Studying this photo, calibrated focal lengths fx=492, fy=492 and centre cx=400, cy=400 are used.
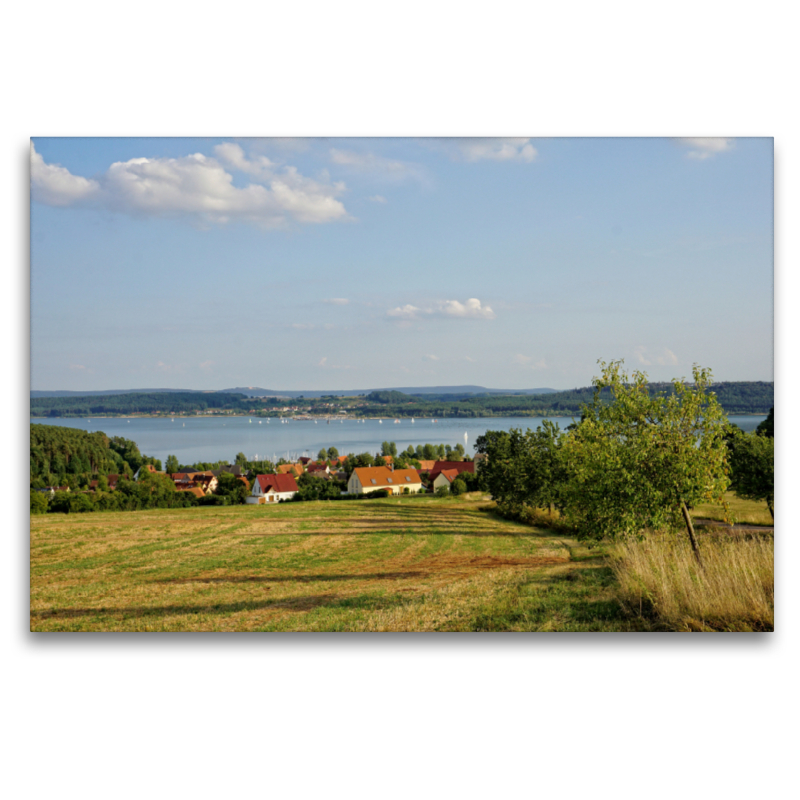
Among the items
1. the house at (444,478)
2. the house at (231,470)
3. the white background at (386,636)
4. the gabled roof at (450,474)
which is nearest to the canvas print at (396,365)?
the house at (231,470)

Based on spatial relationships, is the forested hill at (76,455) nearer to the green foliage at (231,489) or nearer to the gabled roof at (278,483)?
the green foliage at (231,489)

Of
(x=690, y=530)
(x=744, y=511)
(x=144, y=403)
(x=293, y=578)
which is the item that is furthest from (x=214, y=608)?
(x=744, y=511)

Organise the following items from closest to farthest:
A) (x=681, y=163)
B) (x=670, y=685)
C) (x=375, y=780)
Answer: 1. (x=375, y=780)
2. (x=670, y=685)
3. (x=681, y=163)

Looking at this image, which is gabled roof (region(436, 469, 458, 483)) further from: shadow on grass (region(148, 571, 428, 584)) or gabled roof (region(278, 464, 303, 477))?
gabled roof (region(278, 464, 303, 477))

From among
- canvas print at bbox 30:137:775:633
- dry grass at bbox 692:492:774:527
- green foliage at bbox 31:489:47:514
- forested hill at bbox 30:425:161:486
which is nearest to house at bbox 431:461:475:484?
canvas print at bbox 30:137:775:633

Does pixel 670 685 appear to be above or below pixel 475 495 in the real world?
below
